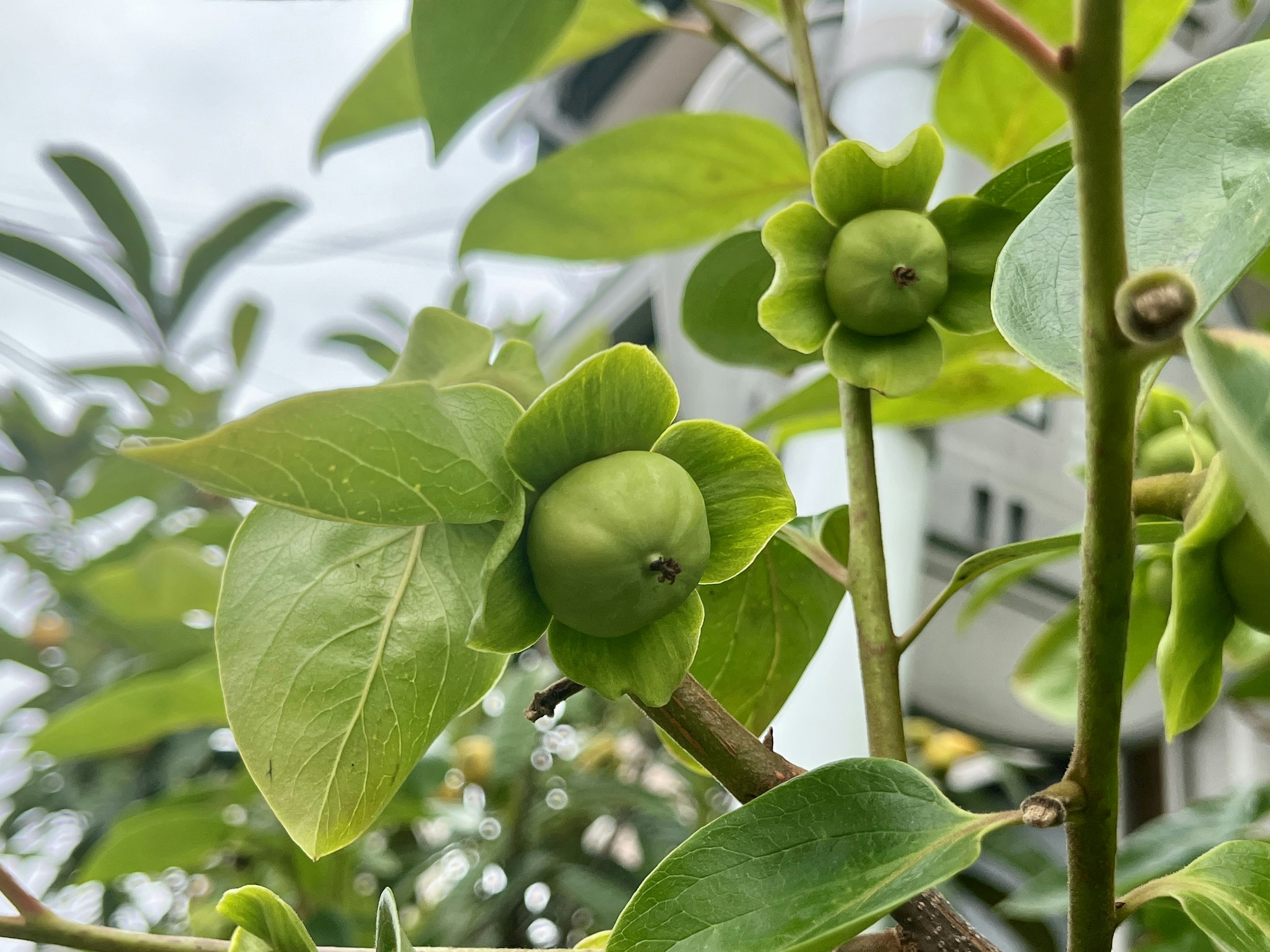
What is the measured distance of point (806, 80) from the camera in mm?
375

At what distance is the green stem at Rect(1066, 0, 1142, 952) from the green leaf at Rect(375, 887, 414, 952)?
5.7 inches

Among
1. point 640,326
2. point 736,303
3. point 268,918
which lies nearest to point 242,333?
point 640,326

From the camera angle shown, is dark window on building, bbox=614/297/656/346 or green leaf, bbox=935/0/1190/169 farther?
dark window on building, bbox=614/297/656/346

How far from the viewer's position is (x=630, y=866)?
96 centimetres

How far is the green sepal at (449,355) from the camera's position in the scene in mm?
291

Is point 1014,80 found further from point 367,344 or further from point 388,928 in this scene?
point 367,344

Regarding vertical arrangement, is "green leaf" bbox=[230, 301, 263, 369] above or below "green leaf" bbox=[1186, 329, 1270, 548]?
above

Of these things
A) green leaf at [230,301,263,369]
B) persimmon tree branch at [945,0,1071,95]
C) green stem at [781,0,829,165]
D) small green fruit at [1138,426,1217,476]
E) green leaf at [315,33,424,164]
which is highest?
green leaf at [230,301,263,369]

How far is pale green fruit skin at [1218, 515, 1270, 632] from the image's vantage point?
24 cm

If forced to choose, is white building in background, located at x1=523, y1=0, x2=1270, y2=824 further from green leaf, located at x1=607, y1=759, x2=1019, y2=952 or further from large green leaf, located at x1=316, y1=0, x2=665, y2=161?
green leaf, located at x1=607, y1=759, x2=1019, y2=952

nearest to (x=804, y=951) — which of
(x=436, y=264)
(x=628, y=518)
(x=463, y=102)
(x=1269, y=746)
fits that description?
(x=628, y=518)

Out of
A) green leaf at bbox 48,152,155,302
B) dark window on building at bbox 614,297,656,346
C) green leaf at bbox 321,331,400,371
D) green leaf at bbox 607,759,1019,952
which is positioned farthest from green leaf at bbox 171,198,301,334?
green leaf at bbox 607,759,1019,952

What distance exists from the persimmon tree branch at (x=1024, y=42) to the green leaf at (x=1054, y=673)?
426mm

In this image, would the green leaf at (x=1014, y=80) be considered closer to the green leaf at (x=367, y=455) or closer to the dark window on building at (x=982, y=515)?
the green leaf at (x=367, y=455)
